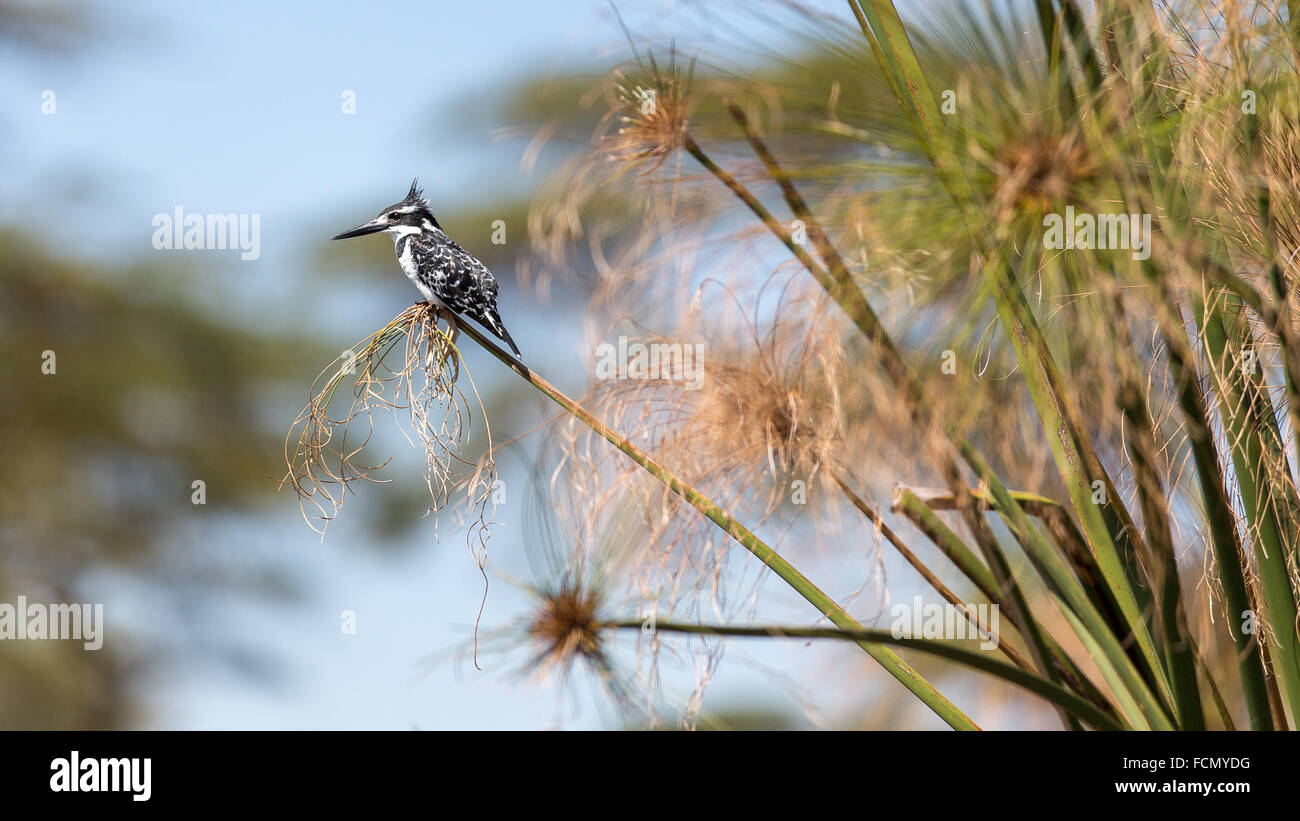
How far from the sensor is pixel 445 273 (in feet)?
7.46

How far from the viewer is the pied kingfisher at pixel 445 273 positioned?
2.25 meters

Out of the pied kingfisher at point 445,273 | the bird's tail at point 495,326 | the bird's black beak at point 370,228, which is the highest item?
the bird's black beak at point 370,228

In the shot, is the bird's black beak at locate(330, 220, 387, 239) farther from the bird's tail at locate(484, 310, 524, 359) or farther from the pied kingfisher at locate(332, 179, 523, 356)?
the bird's tail at locate(484, 310, 524, 359)

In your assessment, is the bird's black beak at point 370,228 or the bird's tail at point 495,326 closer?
the bird's tail at point 495,326

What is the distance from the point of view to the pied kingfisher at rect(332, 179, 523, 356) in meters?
2.25

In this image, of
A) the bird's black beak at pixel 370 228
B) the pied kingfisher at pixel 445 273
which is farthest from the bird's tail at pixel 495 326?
the bird's black beak at pixel 370 228

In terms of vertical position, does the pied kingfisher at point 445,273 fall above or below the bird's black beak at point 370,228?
below

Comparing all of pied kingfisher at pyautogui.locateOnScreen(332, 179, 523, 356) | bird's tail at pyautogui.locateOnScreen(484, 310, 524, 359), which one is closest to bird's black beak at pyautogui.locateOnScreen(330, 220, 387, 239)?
pied kingfisher at pyautogui.locateOnScreen(332, 179, 523, 356)

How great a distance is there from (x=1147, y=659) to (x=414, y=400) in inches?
46.3

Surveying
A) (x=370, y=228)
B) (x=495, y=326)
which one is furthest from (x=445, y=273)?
(x=370, y=228)

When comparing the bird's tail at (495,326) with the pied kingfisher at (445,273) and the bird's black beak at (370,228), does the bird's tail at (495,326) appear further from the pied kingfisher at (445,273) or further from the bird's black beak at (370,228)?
the bird's black beak at (370,228)
